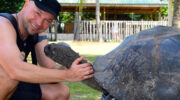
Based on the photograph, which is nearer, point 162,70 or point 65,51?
point 162,70

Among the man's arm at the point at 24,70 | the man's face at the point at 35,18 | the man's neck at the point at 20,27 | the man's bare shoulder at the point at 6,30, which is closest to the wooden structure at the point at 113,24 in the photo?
the man's neck at the point at 20,27

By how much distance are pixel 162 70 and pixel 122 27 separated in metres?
13.7

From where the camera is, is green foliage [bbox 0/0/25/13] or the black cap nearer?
the black cap

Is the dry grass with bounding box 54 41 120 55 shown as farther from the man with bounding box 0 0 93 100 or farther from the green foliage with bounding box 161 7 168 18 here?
the green foliage with bounding box 161 7 168 18

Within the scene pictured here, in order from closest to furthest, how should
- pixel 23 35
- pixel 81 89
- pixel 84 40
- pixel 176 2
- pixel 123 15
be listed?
pixel 23 35 → pixel 81 89 → pixel 176 2 → pixel 84 40 → pixel 123 15

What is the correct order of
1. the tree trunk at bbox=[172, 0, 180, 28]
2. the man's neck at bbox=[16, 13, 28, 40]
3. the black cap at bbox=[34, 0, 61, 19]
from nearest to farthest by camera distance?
the black cap at bbox=[34, 0, 61, 19] < the man's neck at bbox=[16, 13, 28, 40] < the tree trunk at bbox=[172, 0, 180, 28]

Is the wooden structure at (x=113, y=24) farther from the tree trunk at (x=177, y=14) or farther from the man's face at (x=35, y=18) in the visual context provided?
the man's face at (x=35, y=18)

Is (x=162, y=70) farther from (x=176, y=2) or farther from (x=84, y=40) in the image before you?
(x=84, y=40)

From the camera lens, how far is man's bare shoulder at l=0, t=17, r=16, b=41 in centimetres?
212

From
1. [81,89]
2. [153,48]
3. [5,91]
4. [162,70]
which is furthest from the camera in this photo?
[81,89]

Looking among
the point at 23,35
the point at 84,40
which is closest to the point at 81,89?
the point at 23,35

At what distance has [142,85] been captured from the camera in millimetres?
1939

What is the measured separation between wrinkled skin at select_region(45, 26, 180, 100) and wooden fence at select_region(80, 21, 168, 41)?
42.1ft

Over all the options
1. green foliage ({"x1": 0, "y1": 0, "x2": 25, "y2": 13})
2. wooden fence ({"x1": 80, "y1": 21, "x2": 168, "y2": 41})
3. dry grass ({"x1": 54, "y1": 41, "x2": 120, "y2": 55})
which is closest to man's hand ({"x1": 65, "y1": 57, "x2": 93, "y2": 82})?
dry grass ({"x1": 54, "y1": 41, "x2": 120, "y2": 55})
